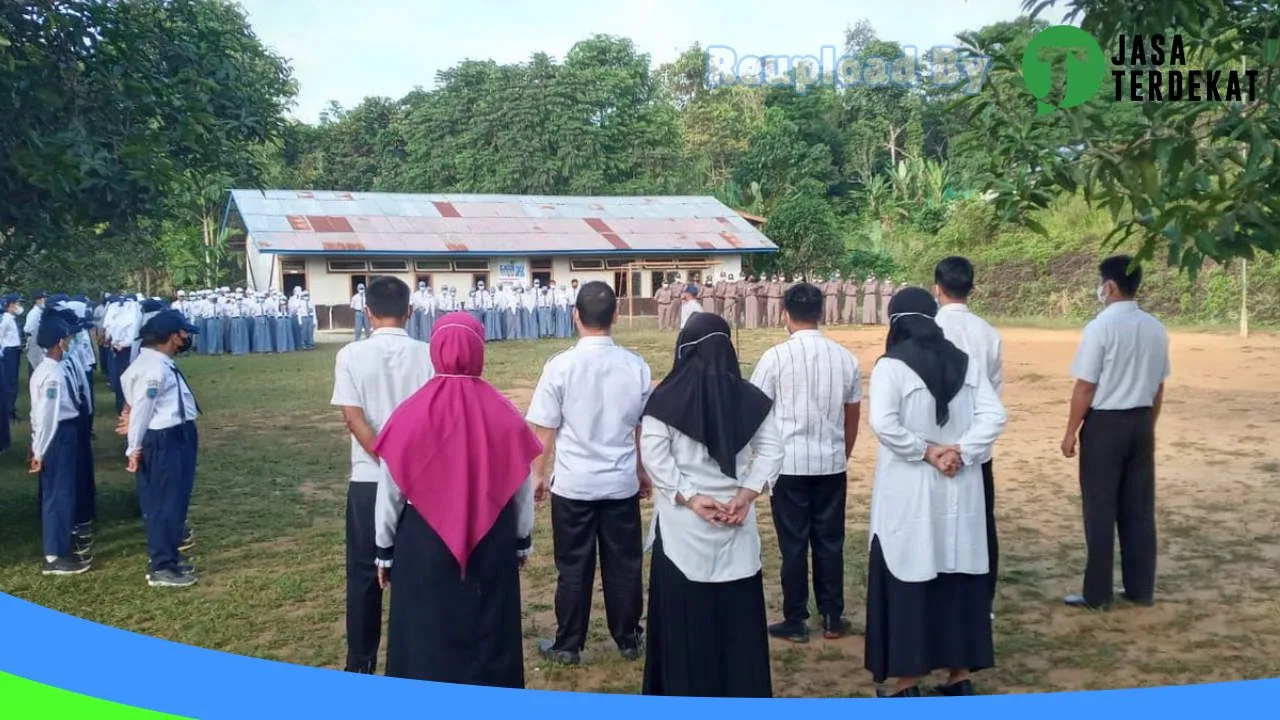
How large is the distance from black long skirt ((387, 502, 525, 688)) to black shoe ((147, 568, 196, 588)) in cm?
267

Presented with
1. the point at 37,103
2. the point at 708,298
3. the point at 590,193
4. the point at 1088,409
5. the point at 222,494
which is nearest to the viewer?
the point at 1088,409

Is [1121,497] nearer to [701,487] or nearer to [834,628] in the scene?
[834,628]

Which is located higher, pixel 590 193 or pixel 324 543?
pixel 590 193

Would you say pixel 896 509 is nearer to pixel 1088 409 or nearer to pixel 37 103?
pixel 1088 409

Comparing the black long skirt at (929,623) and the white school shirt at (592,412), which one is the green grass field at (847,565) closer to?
the black long skirt at (929,623)

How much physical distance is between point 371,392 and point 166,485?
208 cm

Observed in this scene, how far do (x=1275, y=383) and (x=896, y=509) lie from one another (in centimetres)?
1153

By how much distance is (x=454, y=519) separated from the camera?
319 centimetres

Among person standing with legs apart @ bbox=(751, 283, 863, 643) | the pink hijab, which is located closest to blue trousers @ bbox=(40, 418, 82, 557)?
the pink hijab

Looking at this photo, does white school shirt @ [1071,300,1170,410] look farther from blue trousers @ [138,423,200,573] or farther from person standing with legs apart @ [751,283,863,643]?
blue trousers @ [138,423,200,573]

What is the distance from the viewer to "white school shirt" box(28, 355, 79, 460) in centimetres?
577

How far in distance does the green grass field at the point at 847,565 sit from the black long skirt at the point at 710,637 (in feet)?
2.63

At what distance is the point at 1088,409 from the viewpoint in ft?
16.4

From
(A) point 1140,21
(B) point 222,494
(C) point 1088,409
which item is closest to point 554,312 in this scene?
(B) point 222,494
